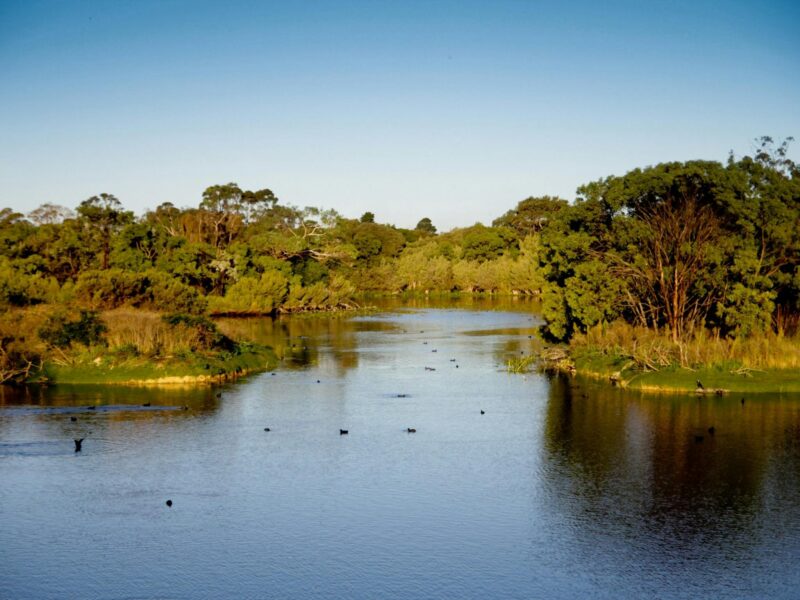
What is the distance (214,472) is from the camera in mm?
30688

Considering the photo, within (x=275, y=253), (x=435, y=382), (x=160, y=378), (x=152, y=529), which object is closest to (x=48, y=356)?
(x=160, y=378)

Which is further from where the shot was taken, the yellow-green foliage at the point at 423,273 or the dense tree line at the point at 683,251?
the yellow-green foliage at the point at 423,273

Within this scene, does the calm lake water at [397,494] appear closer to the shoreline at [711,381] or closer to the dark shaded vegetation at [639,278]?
the shoreline at [711,381]

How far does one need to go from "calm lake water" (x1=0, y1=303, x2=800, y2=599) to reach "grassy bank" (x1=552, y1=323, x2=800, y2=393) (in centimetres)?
208

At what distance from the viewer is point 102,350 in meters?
50.5

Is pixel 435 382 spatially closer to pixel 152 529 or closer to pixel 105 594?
pixel 152 529

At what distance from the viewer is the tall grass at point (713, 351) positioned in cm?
4738

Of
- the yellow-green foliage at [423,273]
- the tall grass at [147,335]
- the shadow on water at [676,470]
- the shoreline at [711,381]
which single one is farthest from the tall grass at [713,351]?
the yellow-green foliage at [423,273]

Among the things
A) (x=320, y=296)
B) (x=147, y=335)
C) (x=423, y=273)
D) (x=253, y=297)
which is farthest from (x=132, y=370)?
(x=423, y=273)

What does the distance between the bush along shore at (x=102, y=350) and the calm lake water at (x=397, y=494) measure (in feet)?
8.89

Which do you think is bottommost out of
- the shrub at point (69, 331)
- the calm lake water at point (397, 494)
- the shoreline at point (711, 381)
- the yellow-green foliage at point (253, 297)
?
the calm lake water at point (397, 494)

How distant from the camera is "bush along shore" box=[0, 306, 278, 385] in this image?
4928 cm

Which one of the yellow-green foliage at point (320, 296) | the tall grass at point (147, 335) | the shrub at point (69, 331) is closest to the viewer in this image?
the shrub at point (69, 331)

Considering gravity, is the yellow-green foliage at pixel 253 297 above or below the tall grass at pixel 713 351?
above
